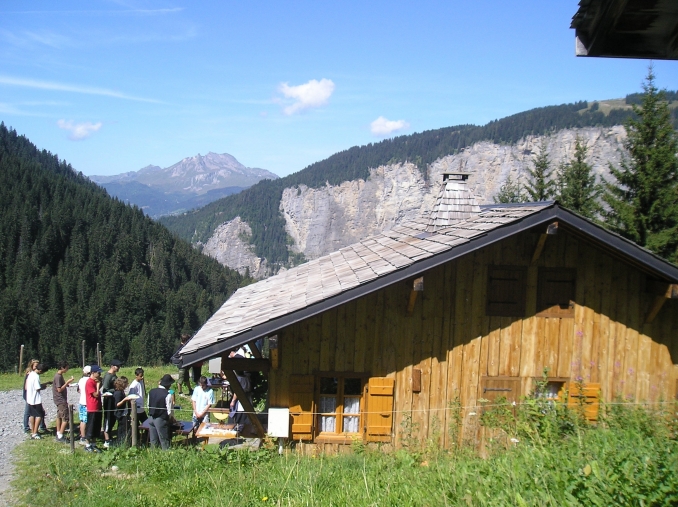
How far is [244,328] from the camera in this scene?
8703 millimetres

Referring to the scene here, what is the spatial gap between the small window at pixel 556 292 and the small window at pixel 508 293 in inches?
11.6

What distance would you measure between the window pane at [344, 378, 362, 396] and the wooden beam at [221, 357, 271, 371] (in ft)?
4.42

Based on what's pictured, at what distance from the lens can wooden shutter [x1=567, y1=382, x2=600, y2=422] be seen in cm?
963

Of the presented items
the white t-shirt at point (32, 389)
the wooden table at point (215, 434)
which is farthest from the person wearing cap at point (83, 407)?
the wooden table at point (215, 434)

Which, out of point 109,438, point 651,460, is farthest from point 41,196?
point 651,460

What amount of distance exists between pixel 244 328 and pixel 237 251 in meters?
190

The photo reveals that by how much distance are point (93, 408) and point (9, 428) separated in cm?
421

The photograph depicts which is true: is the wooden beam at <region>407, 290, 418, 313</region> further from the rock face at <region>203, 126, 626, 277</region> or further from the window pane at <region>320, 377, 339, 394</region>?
the rock face at <region>203, 126, 626, 277</region>

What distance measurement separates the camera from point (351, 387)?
32.2 feet

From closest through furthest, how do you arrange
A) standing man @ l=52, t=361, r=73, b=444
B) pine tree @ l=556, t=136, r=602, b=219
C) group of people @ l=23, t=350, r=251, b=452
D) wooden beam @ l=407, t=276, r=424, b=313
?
wooden beam @ l=407, t=276, r=424, b=313 → group of people @ l=23, t=350, r=251, b=452 → standing man @ l=52, t=361, r=73, b=444 → pine tree @ l=556, t=136, r=602, b=219

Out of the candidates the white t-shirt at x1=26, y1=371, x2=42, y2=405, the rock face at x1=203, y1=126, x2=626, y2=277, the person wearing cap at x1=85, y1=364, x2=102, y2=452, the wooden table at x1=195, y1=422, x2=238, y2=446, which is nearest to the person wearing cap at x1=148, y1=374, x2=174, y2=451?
the wooden table at x1=195, y1=422, x2=238, y2=446

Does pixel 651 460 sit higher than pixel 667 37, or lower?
lower

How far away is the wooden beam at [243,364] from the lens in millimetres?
9172

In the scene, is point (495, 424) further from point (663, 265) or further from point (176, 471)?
point (176, 471)
